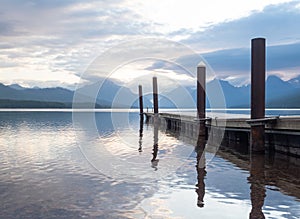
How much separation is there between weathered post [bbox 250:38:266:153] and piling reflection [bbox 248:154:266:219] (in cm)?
52

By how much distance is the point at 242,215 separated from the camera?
7.68 m

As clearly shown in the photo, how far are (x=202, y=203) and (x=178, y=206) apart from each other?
639mm

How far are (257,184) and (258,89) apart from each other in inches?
214

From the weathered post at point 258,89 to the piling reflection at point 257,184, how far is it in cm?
52

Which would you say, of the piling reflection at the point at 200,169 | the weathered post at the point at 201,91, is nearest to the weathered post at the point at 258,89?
the piling reflection at the point at 200,169

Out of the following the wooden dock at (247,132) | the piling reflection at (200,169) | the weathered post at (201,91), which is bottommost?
the piling reflection at (200,169)

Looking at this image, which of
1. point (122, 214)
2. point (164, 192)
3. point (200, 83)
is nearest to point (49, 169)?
point (164, 192)

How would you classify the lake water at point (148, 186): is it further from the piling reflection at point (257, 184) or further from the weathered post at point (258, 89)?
the weathered post at point (258, 89)

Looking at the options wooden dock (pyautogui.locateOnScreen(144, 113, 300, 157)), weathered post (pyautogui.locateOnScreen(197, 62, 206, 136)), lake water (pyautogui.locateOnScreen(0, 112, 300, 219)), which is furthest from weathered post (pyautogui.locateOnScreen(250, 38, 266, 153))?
weathered post (pyautogui.locateOnScreen(197, 62, 206, 136))

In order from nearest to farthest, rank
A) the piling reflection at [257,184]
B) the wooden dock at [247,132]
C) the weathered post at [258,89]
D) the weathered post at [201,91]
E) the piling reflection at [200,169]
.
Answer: the piling reflection at [257,184], the piling reflection at [200,169], the wooden dock at [247,132], the weathered post at [258,89], the weathered post at [201,91]

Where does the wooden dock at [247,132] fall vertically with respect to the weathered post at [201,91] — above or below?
below

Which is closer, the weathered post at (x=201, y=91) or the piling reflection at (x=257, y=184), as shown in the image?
the piling reflection at (x=257, y=184)

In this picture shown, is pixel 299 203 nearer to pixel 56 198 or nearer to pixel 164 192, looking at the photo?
pixel 164 192

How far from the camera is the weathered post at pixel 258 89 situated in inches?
→ 587
